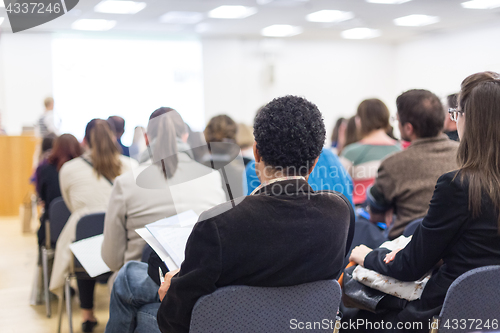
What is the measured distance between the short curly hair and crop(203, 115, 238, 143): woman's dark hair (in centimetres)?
234

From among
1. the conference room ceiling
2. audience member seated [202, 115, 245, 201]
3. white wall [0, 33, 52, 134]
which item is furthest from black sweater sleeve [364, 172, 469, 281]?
white wall [0, 33, 52, 134]

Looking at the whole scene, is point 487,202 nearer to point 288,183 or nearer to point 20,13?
point 288,183

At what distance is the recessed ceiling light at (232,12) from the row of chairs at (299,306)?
7108 mm

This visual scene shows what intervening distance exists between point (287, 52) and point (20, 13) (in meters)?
10.3

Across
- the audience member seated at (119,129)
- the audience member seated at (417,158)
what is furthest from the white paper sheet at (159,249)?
the audience member seated at (119,129)

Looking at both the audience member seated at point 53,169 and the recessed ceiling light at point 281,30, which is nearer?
the audience member seated at point 53,169

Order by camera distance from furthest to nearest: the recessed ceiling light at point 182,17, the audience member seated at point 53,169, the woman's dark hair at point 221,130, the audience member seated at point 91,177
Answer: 1. the recessed ceiling light at point 182,17
2. the woman's dark hair at point 221,130
3. the audience member seated at point 53,169
4. the audience member seated at point 91,177

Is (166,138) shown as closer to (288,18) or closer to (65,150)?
A: (65,150)

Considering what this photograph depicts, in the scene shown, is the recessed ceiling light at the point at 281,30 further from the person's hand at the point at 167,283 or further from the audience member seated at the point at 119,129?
the person's hand at the point at 167,283

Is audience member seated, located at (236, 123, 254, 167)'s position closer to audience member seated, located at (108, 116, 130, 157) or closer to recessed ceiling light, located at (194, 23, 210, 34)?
audience member seated, located at (108, 116, 130, 157)

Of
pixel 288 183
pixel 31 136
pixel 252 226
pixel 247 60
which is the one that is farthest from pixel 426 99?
pixel 247 60

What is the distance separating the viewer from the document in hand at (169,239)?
130cm

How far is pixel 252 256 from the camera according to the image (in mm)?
1074

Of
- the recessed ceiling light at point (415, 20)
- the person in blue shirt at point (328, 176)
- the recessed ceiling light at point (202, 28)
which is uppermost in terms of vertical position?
the recessed ceiling light at point (415, 20)
